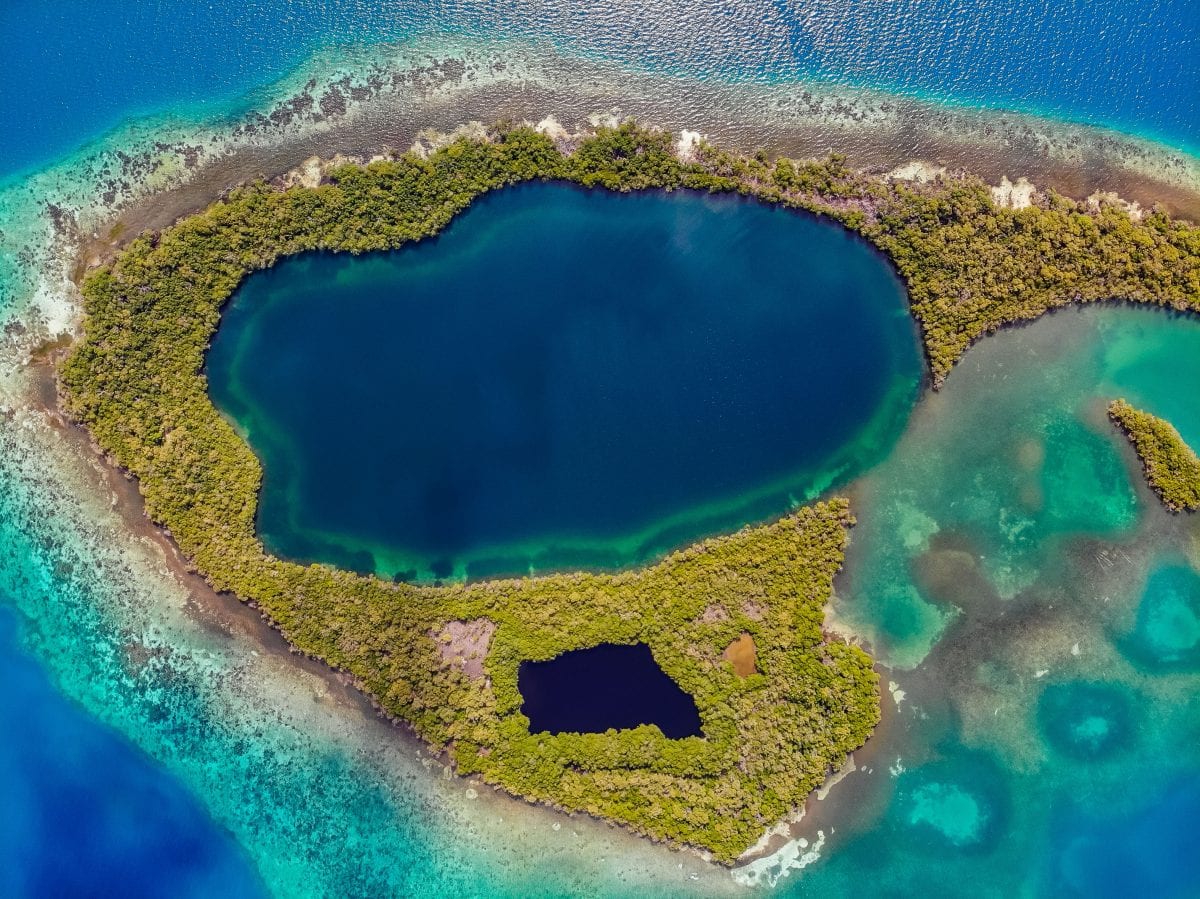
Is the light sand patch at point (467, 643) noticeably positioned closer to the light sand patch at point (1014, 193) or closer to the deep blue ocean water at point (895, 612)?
the deep blue ocean water at point (895, 612)

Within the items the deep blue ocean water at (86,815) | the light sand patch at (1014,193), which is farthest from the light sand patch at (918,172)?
the deep blue ocean water at (86,815)

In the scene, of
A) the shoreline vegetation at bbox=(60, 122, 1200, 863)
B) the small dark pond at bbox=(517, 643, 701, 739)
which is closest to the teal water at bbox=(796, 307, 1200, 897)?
the shoreline vegetation at bbox=(60, 122, 1200, 863)

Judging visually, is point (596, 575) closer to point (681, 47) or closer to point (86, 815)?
point (681, 47)

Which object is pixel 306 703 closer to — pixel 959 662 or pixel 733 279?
pixel 733 279

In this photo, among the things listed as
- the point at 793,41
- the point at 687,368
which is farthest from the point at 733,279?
the point at 793,41

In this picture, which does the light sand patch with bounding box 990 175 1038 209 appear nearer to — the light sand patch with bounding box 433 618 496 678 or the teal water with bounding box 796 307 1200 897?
the teal water with bounding box 796 307 1200 897

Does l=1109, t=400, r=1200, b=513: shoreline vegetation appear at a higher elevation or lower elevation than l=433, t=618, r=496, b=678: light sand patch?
higher

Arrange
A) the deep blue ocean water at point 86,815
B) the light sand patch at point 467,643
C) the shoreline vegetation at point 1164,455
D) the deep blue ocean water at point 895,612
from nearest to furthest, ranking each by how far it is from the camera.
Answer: the shoreline vegetation at point 1164,455 < the deep blue ocean water at point 895,612 < the light sand patch at point 467,643 < the deep blue ocean water at point 86,815
